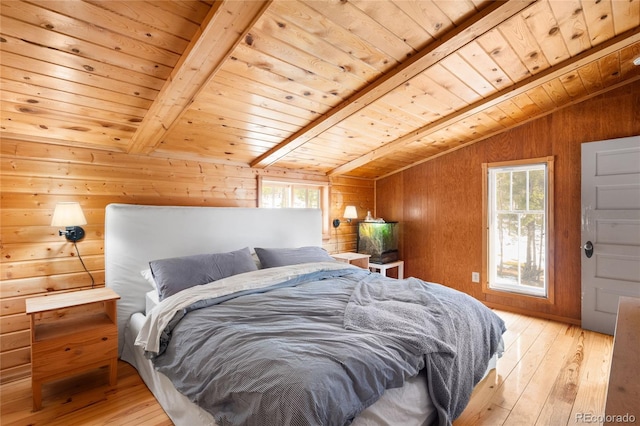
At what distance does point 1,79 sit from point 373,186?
4.44 metres

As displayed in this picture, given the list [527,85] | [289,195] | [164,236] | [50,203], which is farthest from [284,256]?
[527,85]

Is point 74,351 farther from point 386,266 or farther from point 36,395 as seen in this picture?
point 386,266

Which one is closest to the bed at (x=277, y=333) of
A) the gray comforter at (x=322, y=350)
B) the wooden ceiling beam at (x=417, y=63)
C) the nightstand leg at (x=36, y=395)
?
the gray comforter at (x=322, y=350)

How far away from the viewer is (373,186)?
5293mm

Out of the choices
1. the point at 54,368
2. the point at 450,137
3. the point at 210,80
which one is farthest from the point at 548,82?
the point at 54,368

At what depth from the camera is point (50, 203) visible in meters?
2.40

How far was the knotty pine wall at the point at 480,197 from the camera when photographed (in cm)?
333

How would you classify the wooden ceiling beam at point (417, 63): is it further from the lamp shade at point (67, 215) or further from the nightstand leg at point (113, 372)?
the nightstand leg at point (113, 372)

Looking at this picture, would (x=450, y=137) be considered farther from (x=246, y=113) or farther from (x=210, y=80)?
(x=210, y=80)

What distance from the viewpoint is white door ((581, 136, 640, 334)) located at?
9.90 feet

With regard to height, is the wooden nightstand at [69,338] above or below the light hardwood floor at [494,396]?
above

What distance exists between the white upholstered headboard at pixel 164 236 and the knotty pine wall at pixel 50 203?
19 cm

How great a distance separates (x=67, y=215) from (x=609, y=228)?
15.7 feet

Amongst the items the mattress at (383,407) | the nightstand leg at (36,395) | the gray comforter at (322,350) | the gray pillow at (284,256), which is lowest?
the nightstand leg at (36,395)
